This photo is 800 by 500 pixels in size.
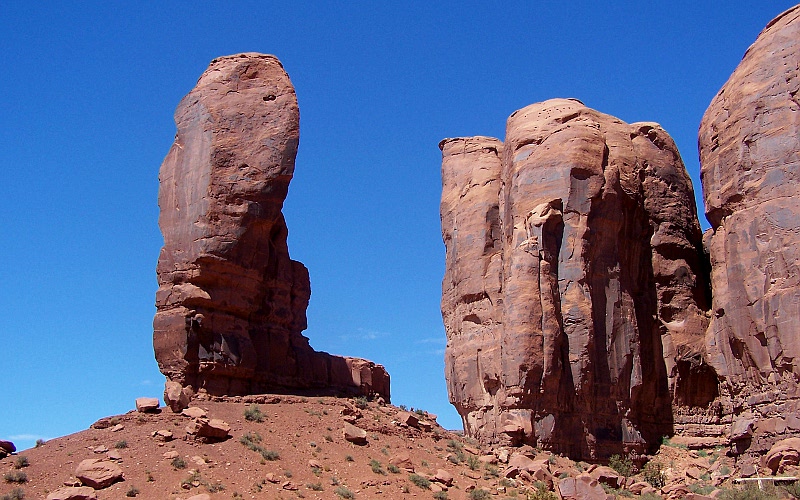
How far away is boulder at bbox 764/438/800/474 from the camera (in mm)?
37062

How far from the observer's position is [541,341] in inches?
1683

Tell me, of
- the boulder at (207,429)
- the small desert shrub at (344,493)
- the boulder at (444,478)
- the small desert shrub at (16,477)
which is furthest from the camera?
the boulder at (444,478)

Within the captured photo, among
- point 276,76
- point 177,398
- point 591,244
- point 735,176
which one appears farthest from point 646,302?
point 177,398

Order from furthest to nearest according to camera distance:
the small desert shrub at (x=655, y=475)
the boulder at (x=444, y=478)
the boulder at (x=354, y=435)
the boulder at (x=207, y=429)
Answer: the small desert shrub at (x=655, y=475) < the boulder at (x=354, y=435) < the boulder at (x=444, y=478) < the boulder at (x=207, y=429)

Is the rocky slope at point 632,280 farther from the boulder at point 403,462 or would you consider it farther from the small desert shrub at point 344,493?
the small desert shrub at point 344,493

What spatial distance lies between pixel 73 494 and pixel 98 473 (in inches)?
54.4

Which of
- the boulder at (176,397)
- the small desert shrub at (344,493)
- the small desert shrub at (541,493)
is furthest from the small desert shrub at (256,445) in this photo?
the small desert shrub at (541,493)

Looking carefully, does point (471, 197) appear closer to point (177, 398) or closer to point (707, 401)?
point (707, 401)

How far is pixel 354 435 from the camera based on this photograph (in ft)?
123

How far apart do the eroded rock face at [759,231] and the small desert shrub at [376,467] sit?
13.8 meters

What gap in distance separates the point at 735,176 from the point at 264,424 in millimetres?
20255

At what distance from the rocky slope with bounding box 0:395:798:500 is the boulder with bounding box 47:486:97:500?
0.05 m

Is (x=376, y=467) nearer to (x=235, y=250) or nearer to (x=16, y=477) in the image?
(x=235, y=250)

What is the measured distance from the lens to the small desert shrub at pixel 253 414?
37.0 m
